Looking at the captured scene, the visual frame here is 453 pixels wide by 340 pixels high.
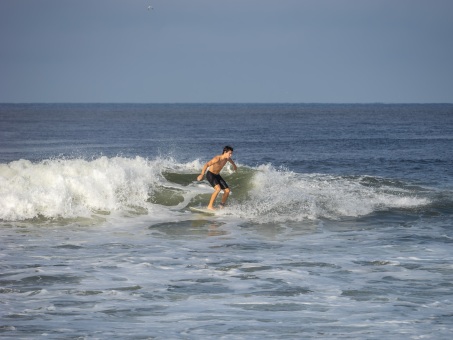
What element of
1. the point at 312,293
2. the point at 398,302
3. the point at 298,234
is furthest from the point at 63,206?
the point at 398,302

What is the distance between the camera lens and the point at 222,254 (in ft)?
45.1

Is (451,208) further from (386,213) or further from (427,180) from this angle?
(427,180)

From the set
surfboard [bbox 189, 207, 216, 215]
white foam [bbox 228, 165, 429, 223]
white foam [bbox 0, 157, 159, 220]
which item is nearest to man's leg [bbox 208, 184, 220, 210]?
surfboard [bbox 189, 207, 216, 215]

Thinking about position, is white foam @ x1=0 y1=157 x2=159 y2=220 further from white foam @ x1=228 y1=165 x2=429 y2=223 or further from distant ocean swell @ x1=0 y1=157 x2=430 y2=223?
white foam @ x1=228 y1=165 x2=429 y2=223

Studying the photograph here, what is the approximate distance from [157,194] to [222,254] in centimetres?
826

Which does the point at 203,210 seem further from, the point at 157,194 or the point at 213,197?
the point at 157,194

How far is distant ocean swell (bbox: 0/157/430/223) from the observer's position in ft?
61.2

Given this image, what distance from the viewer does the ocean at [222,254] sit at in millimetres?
9453

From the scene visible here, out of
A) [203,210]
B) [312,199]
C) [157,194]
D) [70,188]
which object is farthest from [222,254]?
[157,194]

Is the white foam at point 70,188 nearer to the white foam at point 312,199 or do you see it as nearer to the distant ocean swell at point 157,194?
the distant ocean swell at point 157,194

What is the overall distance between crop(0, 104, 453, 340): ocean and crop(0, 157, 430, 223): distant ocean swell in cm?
5

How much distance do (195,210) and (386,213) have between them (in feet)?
16.6

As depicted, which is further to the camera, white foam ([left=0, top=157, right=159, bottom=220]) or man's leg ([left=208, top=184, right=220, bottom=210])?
man's leg ([left=208, top=184, right=220, bottom=210])

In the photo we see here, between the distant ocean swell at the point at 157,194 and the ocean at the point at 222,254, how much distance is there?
0.18 feet
